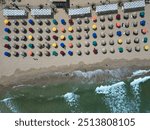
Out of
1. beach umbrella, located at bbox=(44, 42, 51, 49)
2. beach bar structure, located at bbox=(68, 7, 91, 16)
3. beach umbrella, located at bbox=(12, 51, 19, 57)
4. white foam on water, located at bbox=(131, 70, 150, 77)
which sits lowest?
white foam on water, located at bbox=(131, 70, 150, 77)

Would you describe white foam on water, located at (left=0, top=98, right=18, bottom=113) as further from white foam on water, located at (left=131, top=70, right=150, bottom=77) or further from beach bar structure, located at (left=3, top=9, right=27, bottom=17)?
white foam on water, located at (left=131, top=70, right=150, bottom=77)

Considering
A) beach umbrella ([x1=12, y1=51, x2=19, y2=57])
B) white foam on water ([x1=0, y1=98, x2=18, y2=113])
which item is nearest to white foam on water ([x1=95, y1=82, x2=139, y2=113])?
white foam on water ([x1=0, y1=98, x2=18, y2=113])

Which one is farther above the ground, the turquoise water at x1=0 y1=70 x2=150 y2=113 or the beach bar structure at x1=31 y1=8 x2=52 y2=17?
the beach bar structure at x1=31 y1=8 x2=52 y2=17

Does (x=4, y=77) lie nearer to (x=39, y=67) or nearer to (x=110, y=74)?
(x=39, y=67)

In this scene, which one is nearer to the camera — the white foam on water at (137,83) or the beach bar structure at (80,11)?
the white foam on water at (137,83)

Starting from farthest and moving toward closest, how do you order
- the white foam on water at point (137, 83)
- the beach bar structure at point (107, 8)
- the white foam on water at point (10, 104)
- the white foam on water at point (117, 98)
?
1. the beach bar structure at point (107, 8)
2. the white foam on water at point (137, 83)
3. the white foam on water at point (10, 104)
4. the white foam on water at point (117, 98)

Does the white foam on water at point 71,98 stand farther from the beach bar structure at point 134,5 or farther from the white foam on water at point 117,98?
the beach bar structure at point 134,5

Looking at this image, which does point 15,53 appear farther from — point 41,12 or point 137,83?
point 137,83

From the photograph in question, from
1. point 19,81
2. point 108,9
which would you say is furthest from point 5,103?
point 108,9

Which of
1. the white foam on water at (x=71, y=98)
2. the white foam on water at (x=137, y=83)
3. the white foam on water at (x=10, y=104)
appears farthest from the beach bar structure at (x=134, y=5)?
the white foam on water at (x=10, y=104)
